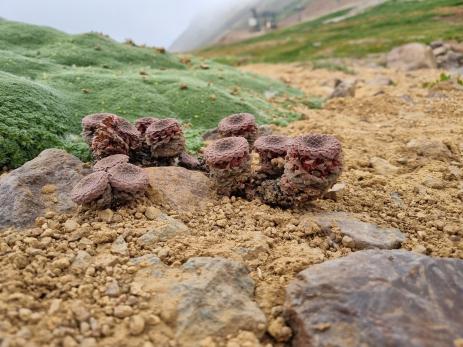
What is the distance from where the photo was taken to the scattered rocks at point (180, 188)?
5.57 meters

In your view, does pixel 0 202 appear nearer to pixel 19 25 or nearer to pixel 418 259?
pixel 418 259

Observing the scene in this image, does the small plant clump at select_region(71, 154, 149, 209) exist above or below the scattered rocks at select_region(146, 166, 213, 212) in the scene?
above

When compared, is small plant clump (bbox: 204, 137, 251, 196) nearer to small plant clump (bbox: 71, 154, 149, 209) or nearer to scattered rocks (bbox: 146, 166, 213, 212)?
scattered rocks (bbox: 146, 166, 213, 212)

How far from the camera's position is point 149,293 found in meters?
3.83

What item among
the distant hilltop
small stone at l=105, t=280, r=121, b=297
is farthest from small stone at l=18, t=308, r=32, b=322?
the distant hilltop

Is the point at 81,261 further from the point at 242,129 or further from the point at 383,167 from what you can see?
the point at 383,167

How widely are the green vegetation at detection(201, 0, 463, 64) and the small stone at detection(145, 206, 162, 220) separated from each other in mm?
34127

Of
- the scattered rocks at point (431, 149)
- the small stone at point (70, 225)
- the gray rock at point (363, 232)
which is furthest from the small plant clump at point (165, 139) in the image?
the scattered rocks at point (431, 149)

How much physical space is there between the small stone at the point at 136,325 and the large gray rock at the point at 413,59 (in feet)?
82.1

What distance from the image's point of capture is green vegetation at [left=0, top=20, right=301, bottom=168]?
7145mm

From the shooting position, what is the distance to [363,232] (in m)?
5.10

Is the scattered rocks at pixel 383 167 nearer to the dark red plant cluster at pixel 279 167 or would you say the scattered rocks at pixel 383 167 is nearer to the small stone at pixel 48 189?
the dark red plant cluster at pixel 279 167

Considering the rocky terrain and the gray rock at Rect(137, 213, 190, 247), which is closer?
the rocky terrain

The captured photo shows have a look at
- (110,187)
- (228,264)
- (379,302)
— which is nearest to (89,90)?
(110,187)
